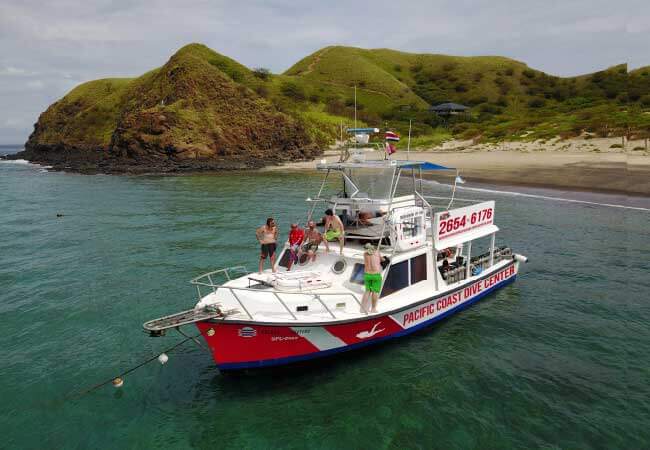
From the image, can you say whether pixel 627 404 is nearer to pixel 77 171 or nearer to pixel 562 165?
pixel 562 165

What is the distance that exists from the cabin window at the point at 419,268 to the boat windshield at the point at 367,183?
203cm

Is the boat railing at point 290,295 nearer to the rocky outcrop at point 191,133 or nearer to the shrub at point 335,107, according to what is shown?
the rocky outcrop at point 191,133

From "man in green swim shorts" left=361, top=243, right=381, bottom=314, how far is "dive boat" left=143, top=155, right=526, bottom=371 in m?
0.24

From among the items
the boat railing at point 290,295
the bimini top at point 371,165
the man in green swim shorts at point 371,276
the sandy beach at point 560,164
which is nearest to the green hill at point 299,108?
the sandy beach at point 560,164

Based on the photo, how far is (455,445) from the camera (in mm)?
7703

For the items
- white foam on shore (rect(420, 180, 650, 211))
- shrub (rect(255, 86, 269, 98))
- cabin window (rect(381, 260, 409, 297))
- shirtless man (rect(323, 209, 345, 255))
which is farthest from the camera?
shrub (rect(255, 86, 269, 98))

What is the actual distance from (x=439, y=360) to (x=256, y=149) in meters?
65.3

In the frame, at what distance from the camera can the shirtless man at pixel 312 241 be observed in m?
11.7

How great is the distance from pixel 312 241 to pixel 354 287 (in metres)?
1.80

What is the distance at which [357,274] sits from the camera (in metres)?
11.1

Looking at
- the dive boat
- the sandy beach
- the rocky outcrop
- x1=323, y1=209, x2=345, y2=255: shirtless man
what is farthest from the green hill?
x1=323, y1=209, x2=345, y2=255: shirtless man

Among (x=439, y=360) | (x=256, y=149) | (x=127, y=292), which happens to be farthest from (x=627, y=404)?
(x=256, y=149)

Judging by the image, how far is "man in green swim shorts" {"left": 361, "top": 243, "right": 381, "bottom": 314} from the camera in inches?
389

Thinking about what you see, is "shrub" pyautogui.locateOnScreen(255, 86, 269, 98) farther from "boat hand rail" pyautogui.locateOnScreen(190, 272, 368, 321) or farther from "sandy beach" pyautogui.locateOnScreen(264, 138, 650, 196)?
"boat hand rail" pyautogui.locateOnScreen(190, 272, 368, 321)
